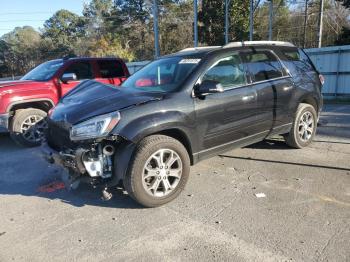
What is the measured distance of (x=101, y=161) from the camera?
3.90 m

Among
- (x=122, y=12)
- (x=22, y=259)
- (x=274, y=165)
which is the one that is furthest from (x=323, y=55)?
(x=122, y=12)

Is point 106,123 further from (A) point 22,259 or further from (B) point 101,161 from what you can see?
(A) point 22,259

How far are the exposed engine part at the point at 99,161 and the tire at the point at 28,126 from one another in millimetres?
3496

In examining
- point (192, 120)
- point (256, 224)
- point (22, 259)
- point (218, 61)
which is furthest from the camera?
point (218, 61)

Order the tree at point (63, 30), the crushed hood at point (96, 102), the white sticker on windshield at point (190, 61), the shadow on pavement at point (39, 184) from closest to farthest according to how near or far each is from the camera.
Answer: the crushed hood at point (96, 102)
the shadow on pavement at point (39, 184)
the white sticker on windshield at point (190, 61)
the tree at point (63, 30)

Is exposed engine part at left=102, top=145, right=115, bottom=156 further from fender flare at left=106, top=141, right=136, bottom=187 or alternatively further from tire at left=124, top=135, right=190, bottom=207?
tire at left=124, top=135, right=190, bottom=207

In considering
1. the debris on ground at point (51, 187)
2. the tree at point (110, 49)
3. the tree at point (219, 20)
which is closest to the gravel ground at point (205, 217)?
the debris on ground at point (51, 187)

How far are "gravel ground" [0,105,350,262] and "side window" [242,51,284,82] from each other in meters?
1.34

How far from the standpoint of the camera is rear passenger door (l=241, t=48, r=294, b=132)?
518 cm

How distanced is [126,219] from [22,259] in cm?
111

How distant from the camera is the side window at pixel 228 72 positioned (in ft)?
15.5

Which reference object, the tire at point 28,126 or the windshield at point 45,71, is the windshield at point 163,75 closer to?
the tire at point 28,126

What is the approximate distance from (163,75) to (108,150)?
63.9 inches

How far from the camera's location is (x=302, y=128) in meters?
6.12
